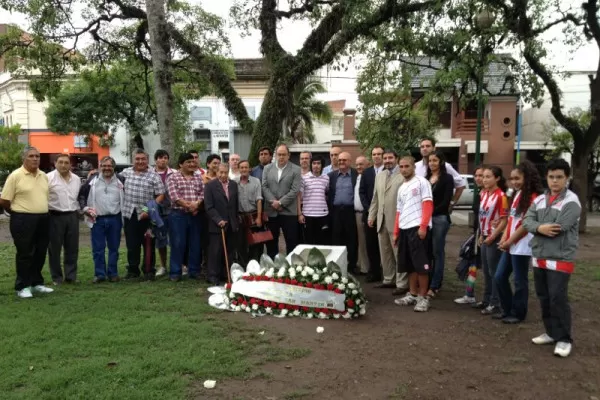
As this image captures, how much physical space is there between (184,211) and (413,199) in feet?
10.9

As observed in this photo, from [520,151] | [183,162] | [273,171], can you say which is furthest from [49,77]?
[520,151]

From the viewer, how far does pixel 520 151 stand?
87.8 feet

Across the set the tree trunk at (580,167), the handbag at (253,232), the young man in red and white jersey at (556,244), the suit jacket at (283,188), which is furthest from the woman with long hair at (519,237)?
the tree trunk at (580,167)

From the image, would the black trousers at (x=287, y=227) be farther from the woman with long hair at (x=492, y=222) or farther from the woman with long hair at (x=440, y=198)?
the woman with long hair at (x=492, y=222)

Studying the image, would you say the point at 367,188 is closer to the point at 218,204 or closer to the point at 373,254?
the point at 373,254

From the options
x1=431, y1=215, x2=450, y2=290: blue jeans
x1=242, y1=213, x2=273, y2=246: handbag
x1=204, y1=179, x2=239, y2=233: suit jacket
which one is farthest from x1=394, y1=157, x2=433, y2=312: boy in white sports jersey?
x1=204, y1=179, x2=239, y2=233: suit jacket

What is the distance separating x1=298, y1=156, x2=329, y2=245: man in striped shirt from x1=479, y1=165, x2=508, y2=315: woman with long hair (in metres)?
2.43

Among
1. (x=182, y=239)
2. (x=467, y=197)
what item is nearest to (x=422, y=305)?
(x=182, y=239)

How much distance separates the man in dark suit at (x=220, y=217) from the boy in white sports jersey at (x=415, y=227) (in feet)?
7.79

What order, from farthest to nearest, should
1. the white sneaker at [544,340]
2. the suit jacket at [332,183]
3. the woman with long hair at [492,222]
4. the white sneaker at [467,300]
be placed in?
the suit jacket at [332,183], the white sneaker at [467,300], the woman with long hair at [492,222], the white sneaker at [544,340]

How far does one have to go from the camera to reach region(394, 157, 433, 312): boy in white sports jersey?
5.68m

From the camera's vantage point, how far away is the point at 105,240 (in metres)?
7.27

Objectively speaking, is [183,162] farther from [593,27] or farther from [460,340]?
[593,27]

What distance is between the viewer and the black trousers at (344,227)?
24.3 ft
